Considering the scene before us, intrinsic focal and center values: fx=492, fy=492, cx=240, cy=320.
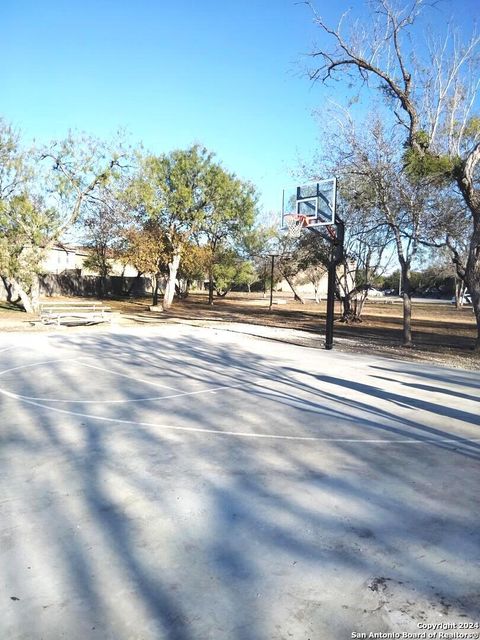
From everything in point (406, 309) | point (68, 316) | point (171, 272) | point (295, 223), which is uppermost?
point (295, 223)

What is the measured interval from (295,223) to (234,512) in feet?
45.5

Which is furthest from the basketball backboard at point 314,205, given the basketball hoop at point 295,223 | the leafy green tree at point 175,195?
the leafy green tree at point 175,195

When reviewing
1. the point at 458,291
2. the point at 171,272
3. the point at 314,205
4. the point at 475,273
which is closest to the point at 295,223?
the point at 314,205

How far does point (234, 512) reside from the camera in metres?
3.93

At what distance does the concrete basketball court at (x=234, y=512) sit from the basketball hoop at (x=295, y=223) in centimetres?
883

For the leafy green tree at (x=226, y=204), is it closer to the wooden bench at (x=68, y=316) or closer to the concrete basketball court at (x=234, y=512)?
the wooden bench at (x=68, y=316)

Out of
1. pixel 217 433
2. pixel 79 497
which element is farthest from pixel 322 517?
pixel 217 433

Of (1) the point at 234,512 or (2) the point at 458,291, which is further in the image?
(2) the point at 458,291

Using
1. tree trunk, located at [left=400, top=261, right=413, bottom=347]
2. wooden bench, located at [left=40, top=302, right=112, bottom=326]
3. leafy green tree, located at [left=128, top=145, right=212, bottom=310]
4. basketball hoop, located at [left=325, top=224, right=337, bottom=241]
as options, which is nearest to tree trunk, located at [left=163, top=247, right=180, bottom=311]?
leafy green tree, located at [left=128, top=145, right=212, bottom=310]

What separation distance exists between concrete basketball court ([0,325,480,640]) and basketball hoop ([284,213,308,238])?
8831 mm

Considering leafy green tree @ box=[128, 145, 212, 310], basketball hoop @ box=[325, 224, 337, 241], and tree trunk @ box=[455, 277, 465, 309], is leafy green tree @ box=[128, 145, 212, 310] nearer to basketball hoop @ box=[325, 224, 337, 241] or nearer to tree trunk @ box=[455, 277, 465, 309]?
basketball hoop @ box=[325, 224, 337, 241]

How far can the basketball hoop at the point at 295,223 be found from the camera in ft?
53.4

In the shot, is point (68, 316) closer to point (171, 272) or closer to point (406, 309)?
point (171, 272)

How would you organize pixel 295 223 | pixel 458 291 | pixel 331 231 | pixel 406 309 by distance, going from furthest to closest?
pixel 458 291 < pixel 295 223 < pixel 406 309 < pixel 331 231
